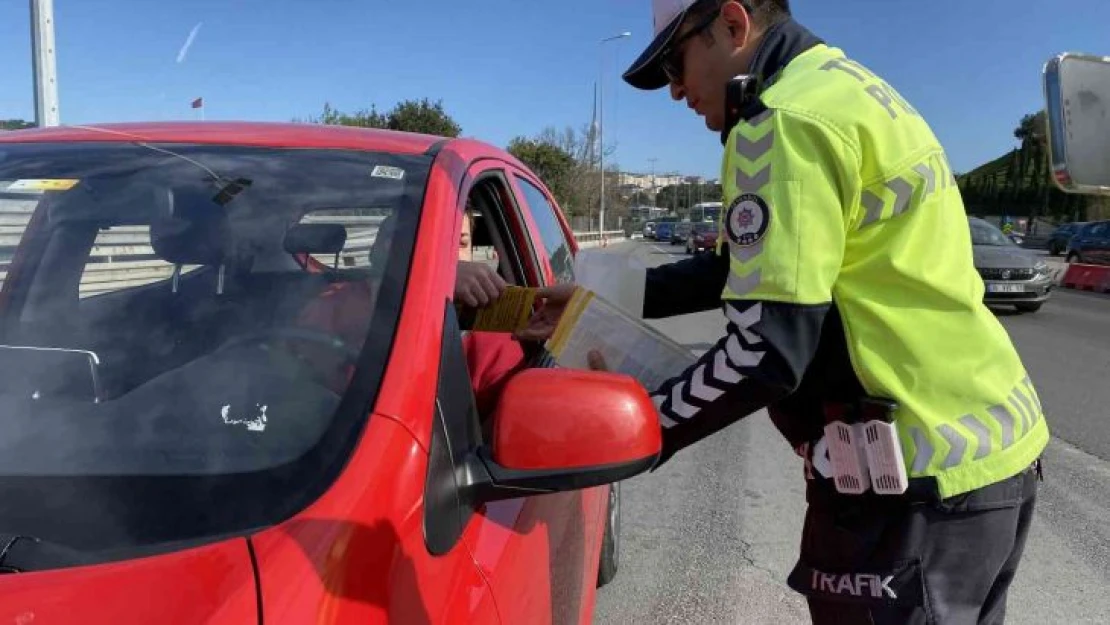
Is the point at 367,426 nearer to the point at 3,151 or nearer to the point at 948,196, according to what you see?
the point at 948,196

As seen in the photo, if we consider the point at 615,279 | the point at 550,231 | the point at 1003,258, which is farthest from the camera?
the point at 1003,258

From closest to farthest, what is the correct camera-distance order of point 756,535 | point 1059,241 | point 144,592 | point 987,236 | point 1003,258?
point 144,592 → point 756,535 → point 1003,258 → point 987,236 → point 1059,241

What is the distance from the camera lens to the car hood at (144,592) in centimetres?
99

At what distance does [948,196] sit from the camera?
150 centimetres

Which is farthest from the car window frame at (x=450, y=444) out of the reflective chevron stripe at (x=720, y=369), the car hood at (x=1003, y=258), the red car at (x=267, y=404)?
the car hood at (x=1003, y=258)

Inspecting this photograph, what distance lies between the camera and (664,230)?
61594 millimetres

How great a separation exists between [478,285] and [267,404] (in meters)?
0.84

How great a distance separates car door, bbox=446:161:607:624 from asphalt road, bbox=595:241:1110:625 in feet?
1.16

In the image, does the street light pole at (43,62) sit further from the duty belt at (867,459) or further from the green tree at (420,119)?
the green tree at (420,119)

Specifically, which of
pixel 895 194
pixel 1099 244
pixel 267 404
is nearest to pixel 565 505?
pixel 267 404

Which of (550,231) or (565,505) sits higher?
(550,231)

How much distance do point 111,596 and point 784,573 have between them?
3108 millimetres

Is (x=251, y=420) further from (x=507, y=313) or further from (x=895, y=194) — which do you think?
(x=895, y=194)

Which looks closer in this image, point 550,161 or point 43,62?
point 43,62
